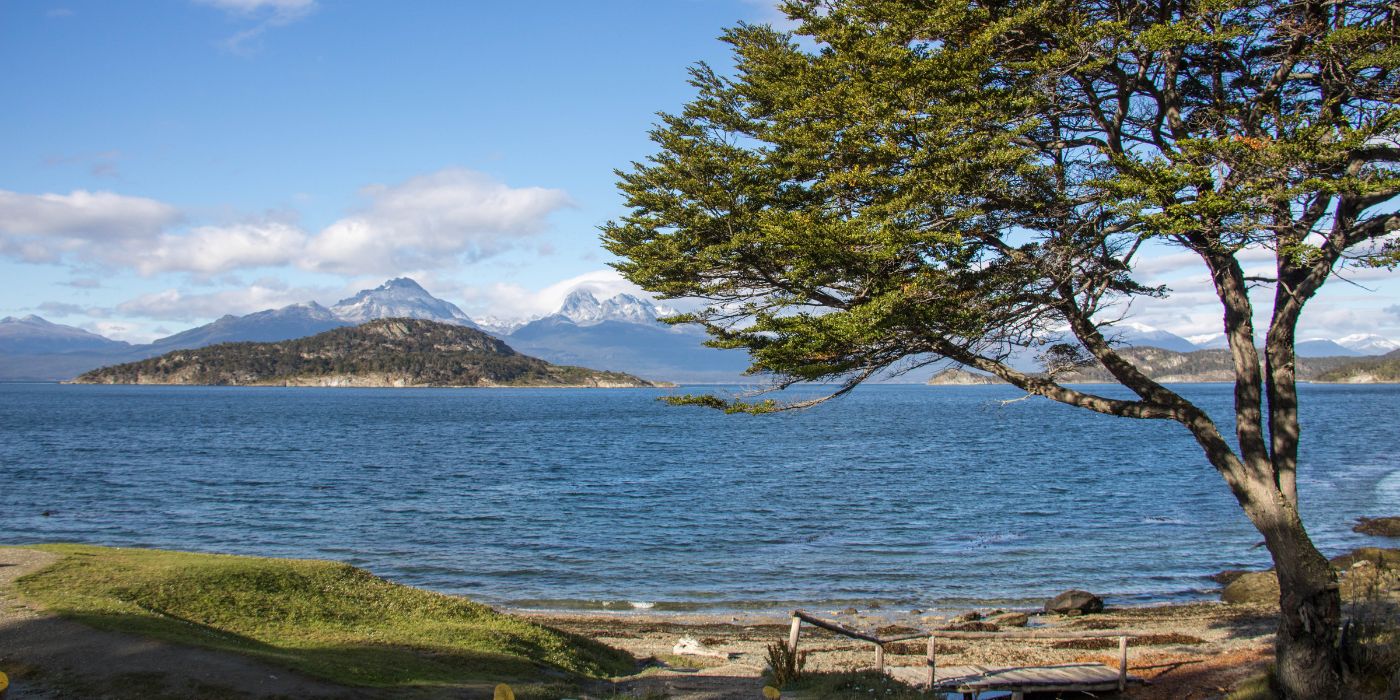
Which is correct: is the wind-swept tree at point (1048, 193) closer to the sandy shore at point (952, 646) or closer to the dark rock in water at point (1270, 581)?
the sandy shore at point (952, 646)

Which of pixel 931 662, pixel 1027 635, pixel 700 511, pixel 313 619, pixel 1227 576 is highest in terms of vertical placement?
pixel 313 619

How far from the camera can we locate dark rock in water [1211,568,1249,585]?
2556 centimetres

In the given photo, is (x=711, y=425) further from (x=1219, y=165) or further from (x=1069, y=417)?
(x=1219, y=165)

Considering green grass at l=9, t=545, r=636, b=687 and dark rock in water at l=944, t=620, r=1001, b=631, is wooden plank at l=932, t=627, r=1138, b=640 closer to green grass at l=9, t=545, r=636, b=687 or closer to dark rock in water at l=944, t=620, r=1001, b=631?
dark rock in water at l=944, t=620, r=1001, b=631

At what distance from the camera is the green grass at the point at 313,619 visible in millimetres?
11562

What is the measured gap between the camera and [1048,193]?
448 inches

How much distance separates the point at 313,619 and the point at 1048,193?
12259 millimetres

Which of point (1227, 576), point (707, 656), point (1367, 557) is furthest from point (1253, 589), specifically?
point (707, 656)

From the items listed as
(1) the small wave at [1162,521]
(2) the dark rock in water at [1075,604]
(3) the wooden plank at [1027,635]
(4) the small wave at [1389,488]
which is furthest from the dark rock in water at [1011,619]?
(4) the small wave at [1389,488]

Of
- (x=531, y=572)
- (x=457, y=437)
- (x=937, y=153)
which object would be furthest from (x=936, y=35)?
(x=457, y=437)

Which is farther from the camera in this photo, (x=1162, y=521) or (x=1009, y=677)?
(x=1162, y=521)

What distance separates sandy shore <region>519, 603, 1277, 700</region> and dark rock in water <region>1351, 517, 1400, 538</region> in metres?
14.5

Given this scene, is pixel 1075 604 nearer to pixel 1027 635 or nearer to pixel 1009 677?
pixel 1027 635

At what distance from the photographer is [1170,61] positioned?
1126cm
